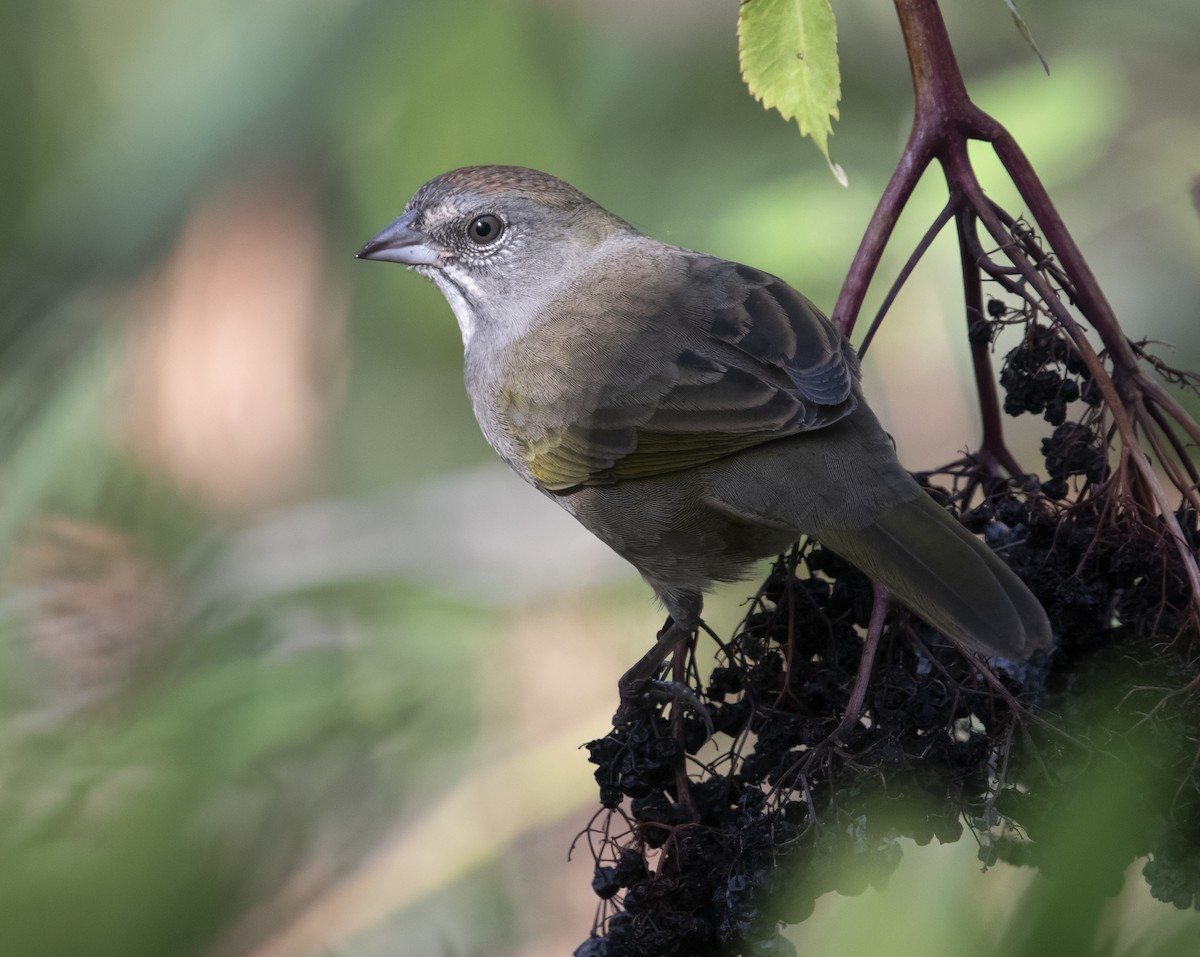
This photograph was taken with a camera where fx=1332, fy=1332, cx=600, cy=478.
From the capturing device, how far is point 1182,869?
1820mm

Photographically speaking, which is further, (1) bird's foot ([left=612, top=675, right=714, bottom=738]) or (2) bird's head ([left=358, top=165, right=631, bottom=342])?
(2) bird's head ([left=358, top=165, right=631, bottom=342])

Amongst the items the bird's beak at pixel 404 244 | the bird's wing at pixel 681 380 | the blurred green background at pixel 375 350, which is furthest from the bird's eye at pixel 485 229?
the blurred green background at pixel 375 350

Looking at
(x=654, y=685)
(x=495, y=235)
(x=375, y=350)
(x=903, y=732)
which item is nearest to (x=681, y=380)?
(x=654, y=685)

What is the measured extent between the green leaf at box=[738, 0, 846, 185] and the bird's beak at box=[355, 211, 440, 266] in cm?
145

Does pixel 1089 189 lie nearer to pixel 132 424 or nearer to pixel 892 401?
pixel 892 401

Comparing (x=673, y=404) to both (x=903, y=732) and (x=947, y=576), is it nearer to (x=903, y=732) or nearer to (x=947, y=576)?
(x=947, y=576)

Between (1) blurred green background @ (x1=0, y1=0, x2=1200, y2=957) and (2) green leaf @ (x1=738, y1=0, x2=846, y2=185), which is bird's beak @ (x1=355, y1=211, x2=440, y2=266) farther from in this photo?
(2) green leaf @ (x1=738, y1=0, x2=846, y2=185)

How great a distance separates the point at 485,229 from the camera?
3621 millimetres

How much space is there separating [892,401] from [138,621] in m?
3.04

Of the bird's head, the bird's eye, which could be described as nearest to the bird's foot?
the bird's head

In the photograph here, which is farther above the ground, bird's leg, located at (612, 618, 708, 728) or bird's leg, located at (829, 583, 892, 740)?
bird's leg, located at (612, 618, 708, 728)

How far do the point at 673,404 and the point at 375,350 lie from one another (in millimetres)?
2204

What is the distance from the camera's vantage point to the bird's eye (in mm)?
3605

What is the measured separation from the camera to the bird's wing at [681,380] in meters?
2.86
